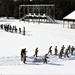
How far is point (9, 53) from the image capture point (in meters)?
20.2

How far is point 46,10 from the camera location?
200 ft

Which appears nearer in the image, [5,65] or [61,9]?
[5,65]

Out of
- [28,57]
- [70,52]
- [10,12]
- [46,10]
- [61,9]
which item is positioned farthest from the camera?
[10,12]

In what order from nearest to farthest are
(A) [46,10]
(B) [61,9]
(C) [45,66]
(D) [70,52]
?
(C) [45,66] < (D) [70,52] < (A) [46,10] < (B) [61,9]

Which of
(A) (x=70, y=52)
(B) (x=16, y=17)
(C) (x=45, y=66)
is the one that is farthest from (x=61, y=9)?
(C) (x=45, y=66)

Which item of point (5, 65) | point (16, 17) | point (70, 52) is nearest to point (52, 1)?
point (16, 17)

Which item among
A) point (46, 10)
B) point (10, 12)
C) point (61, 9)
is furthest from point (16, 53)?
point (10, 12)

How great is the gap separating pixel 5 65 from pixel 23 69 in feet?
5.23

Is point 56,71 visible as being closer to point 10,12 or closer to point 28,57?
point 28,57

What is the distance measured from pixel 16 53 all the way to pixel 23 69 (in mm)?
5254

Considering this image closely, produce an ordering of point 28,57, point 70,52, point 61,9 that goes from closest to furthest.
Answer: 1. point 28,57
2. point 70,52
3. point 61,9

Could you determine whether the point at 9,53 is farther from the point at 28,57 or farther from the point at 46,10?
the point at 46,10

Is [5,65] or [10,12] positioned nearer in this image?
[5,65]

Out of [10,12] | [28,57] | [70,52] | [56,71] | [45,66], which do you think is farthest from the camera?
[10,12]
